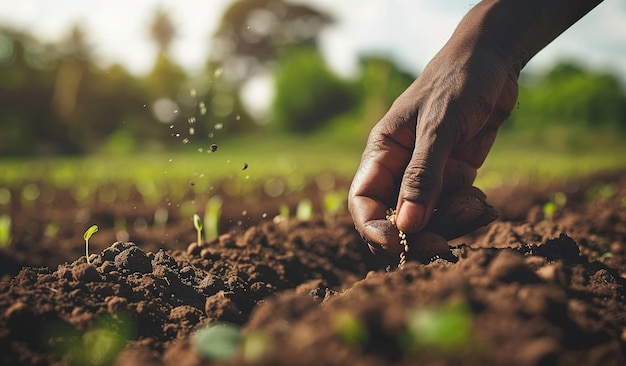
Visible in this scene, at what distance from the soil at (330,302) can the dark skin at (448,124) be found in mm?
200

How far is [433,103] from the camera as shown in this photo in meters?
2.27

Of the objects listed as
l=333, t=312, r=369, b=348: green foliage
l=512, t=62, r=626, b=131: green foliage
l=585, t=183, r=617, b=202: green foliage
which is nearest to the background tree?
l=512, t=62, r=626, b=131: green foliage

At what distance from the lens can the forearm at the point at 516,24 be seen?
2.42 meters

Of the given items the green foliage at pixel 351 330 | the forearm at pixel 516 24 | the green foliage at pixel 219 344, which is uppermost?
the forearm at pixel 516 24

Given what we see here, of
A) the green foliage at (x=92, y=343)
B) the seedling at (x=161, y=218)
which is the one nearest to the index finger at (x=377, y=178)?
the green foliage at (x=92, y=343)

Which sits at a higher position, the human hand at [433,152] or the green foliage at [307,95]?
the green foliage at [307,95]

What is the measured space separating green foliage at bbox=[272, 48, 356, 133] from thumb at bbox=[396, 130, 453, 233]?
24592mm

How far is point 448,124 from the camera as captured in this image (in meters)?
2.19

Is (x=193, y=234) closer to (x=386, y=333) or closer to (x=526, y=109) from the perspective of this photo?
(x=386, y=333)

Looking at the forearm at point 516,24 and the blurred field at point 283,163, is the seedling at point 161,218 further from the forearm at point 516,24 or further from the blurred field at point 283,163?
the forearm at point 516,24

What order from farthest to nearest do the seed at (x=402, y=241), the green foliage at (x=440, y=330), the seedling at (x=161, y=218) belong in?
1. the seedling at (x=161, y=218)
2. the seed at (x=402, y=241)
3. the green foliage at (x=440, y=330)

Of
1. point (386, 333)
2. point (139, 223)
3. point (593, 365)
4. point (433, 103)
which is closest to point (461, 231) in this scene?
point (433, 103)

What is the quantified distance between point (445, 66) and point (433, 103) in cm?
22

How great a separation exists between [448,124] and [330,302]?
95 cm
